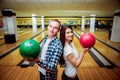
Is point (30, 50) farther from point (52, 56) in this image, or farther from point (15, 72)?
point (15, 72)

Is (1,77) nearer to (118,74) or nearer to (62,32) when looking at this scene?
(62,32)

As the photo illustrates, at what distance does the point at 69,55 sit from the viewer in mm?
1399

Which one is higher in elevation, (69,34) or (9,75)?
(69,34)

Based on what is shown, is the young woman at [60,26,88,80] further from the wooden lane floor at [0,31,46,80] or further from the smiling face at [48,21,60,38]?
the wooden lane floor at [0,31,46,80]

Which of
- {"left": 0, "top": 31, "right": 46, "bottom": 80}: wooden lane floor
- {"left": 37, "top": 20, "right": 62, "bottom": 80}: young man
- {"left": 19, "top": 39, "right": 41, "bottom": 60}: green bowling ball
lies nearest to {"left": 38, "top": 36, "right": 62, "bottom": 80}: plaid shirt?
{"left": 37, "top": 20, "right": 62, "bottom": 80}: young man

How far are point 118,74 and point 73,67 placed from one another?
2.52 metres

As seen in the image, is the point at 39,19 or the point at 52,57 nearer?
the point at 52,57

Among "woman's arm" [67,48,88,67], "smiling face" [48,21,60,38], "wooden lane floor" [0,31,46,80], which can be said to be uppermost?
"smiling face" [48,21,60,38]

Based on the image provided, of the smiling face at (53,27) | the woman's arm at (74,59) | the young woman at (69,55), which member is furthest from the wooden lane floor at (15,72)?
the smiling face at (53,27)

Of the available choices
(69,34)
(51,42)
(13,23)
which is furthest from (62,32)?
(13,23)

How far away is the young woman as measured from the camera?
1415 millimetres

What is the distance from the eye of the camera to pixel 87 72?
3639mm

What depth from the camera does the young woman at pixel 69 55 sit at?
142 centimetres

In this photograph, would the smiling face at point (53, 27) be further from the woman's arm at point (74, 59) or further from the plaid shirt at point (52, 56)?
the woman's arm at point (74, 59)
